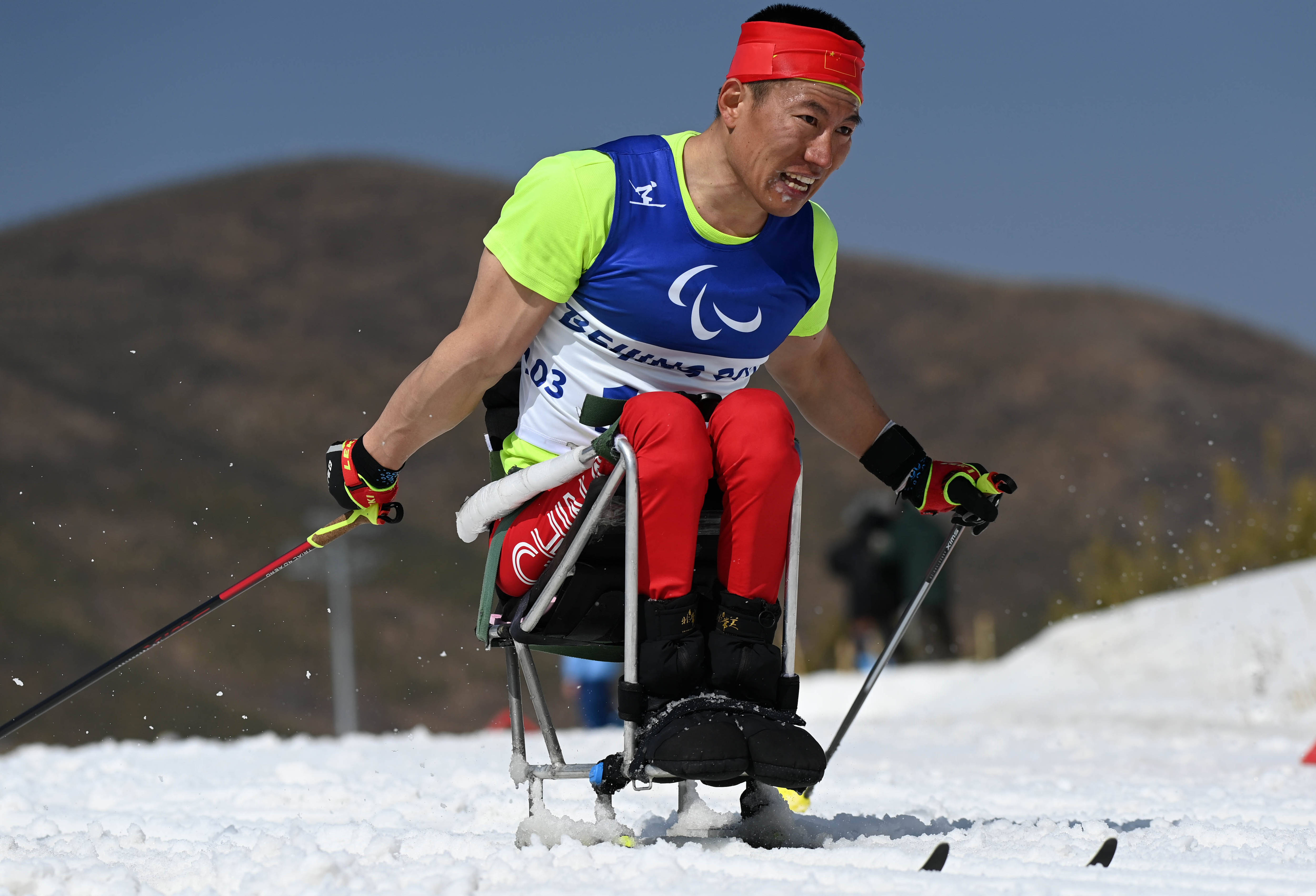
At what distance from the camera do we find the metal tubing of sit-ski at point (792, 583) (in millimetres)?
2719

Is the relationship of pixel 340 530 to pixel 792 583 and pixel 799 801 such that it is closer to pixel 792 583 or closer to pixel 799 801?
pixel 792 583

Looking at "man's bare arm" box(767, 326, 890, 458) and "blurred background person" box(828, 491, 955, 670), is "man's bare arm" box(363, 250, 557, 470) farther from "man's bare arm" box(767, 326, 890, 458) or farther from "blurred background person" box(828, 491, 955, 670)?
"blurred background person" box(828, 491, 955, 670)

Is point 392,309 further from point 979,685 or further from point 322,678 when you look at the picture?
point 979,685

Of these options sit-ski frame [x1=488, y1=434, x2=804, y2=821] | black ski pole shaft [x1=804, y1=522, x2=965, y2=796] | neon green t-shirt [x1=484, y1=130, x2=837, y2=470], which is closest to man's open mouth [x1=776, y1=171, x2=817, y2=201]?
neon green t-shirt [x1=484, y1=130, x2=837, y2=470]

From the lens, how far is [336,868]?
7.68 feet

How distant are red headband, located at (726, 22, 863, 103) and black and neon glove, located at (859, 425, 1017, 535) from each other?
89cm

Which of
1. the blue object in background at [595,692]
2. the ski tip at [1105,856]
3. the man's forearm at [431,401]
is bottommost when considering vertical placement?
the blue object in background at [595,692]

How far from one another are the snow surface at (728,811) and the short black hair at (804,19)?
1622 mm

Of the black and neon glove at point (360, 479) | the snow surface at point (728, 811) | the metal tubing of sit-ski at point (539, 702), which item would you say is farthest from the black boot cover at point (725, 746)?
the black and neon glove at point (360, 479)

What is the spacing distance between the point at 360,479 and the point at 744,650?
1.00m

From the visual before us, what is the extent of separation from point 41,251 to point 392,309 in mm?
13475

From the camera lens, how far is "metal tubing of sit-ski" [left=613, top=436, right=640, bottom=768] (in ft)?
8.52

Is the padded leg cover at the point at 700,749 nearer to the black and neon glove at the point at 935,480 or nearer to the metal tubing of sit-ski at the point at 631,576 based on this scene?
the metal tubing of sit-ski at the point at 631,576

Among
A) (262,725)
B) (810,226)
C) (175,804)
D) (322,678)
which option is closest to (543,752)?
(175,804)
